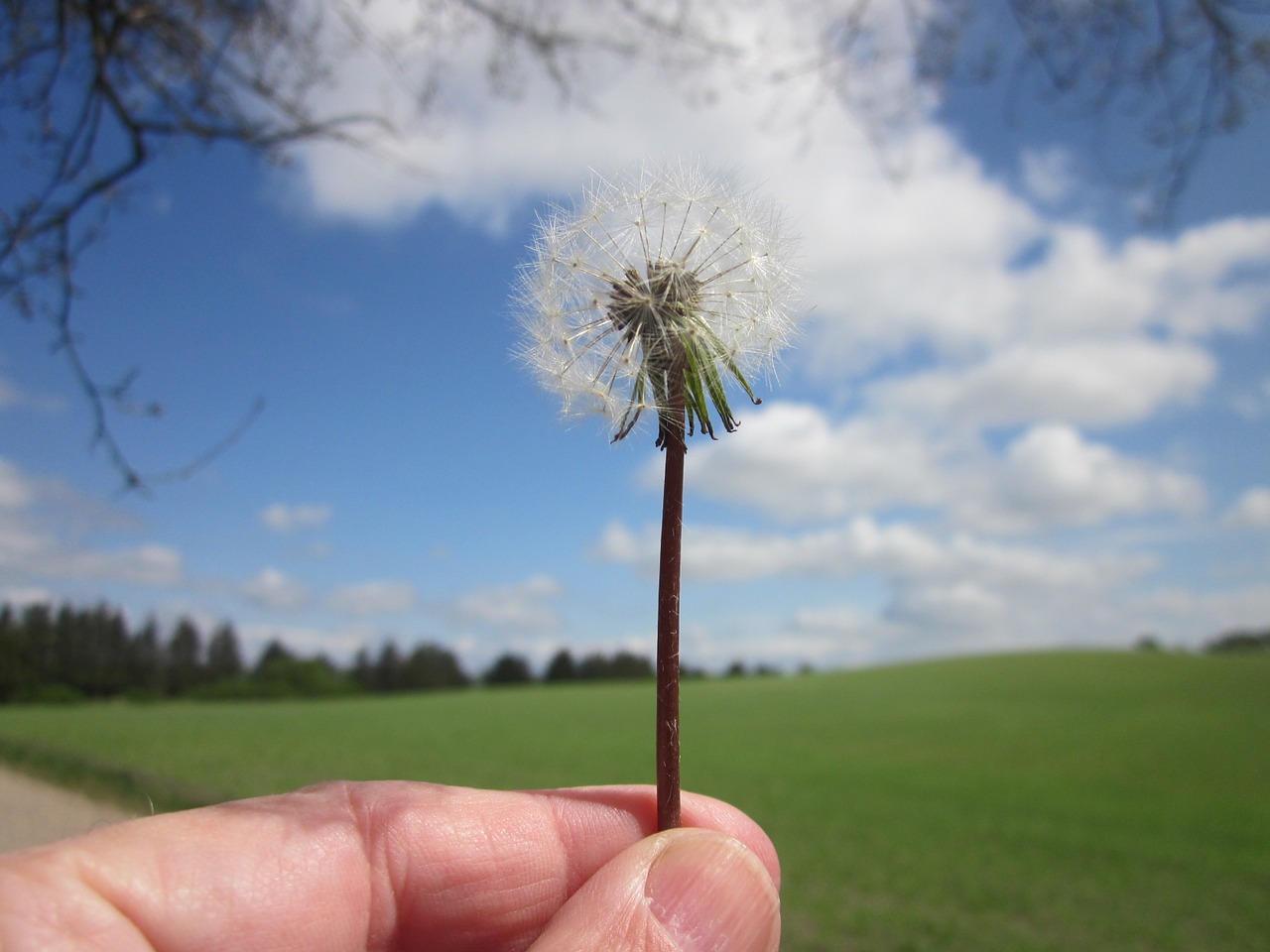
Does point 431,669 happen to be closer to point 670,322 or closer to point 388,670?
point 388,670

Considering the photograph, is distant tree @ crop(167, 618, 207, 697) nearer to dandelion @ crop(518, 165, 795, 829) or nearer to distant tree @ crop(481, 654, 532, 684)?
dandelion @ crop(518, 165, 795, 829)

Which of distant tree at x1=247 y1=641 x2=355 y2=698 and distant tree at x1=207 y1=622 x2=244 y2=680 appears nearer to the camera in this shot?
distant tree at x1=207 y1=622 x2=244 y2=680

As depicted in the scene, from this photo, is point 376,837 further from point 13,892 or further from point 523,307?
point 523,307

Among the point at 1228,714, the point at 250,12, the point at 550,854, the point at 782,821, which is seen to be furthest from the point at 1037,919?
the point at 1228,714

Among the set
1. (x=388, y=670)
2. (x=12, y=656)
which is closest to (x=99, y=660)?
(x=12, y=656)

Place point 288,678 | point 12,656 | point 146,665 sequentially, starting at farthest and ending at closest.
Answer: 1. point 288,678
2. point 146,665
3. point 12,656

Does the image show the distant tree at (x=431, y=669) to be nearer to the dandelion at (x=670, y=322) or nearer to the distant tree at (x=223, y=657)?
the distant tree at (x=223, y=657)

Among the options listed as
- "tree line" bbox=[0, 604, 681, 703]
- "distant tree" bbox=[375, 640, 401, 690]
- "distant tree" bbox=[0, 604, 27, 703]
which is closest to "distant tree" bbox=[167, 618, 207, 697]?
"tree line" bbox=[0, 604, 681, 703]
